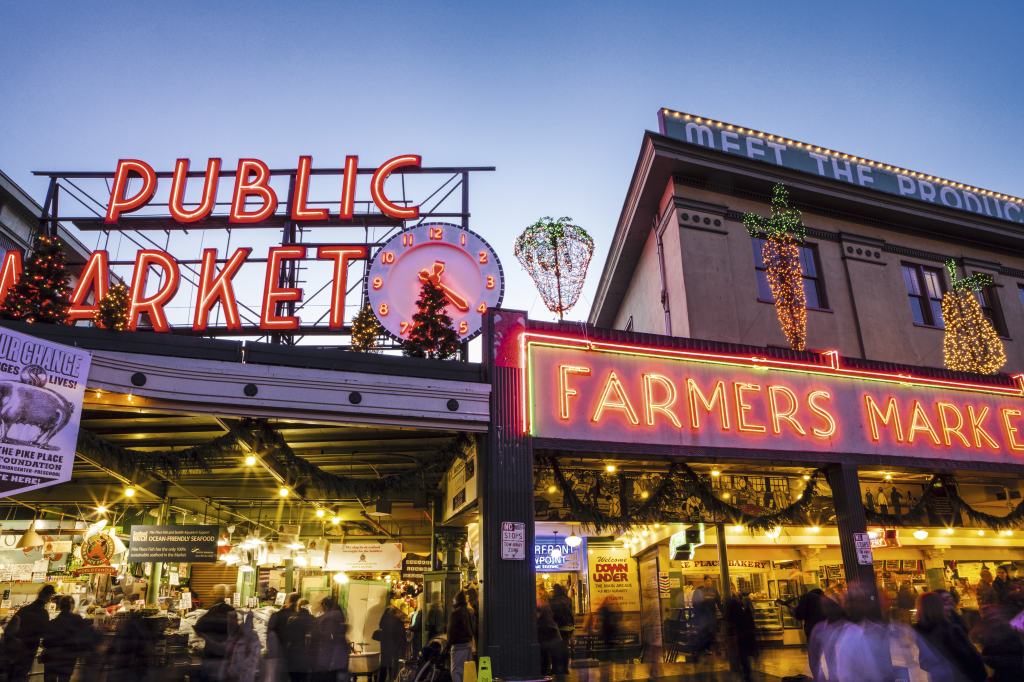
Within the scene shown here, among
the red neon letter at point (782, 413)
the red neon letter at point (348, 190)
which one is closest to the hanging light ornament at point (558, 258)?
the red neon letter at point (782, 413)

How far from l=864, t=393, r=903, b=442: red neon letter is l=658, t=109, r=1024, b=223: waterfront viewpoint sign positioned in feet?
24.8

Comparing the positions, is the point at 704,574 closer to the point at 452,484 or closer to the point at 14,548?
the point at 452,484

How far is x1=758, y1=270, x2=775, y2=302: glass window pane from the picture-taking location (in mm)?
17406

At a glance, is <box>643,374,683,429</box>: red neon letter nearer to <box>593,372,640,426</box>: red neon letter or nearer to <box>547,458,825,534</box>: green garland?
<box>593,372,640,426</box>: red neon letter

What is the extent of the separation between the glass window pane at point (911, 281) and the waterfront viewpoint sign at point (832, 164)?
2.09 meters

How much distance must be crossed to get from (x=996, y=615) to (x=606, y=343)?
22.3 feet

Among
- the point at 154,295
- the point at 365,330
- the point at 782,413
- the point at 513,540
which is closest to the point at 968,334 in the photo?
the point at 782,413

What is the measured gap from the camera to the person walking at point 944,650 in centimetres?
652

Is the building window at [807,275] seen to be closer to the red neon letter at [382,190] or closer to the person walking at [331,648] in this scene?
the red neon letter at [382,190]

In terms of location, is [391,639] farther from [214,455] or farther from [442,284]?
[442,284]

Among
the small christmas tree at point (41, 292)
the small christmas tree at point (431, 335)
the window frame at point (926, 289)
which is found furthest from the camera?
the window frame at point (926, 289)

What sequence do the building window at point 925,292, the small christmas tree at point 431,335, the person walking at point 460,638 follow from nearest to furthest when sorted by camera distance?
the person walking at point 460,638
the small christmas tree at point 431,335
the building window at point 925,292

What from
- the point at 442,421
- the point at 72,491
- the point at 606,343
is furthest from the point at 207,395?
the point at 72,491

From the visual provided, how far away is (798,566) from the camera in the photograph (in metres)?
20.1
